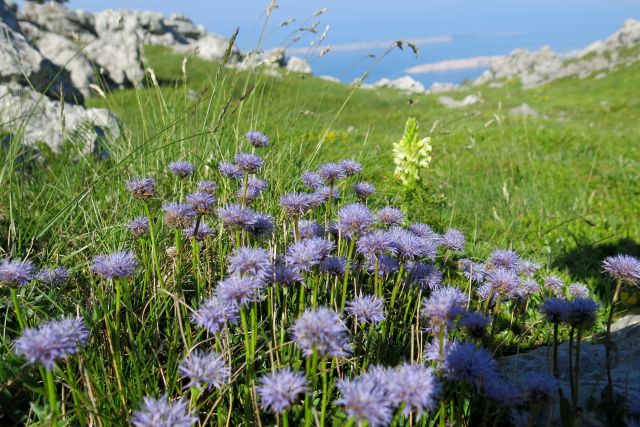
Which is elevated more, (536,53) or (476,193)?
(536,53)

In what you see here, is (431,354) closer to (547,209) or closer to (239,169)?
(239,169)

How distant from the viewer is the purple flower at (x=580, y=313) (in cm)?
193

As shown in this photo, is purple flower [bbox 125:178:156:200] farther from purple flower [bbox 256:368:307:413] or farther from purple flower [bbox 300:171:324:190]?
purple flower [bbox 256:368:307:413]

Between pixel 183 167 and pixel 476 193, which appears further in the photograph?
pixel 476 193

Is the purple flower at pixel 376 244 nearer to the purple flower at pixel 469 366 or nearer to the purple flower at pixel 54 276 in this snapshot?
the purple flower at pixel 469 366

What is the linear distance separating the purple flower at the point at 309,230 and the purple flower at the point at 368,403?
3.67 ft

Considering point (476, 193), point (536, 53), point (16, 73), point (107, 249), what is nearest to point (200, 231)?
point (107, 249)

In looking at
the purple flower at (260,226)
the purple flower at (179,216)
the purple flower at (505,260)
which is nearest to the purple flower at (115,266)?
the purple flower at (179,216)

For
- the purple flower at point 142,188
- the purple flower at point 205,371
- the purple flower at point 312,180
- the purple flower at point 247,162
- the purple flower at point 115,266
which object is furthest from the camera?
the purple flower at point 312,180

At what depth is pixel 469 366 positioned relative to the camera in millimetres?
1560

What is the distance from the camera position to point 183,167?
8.04 ft

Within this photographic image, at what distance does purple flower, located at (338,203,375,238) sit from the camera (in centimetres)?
199

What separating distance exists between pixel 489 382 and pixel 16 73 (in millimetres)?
9024

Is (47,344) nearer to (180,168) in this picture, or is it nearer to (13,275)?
(13,275)
